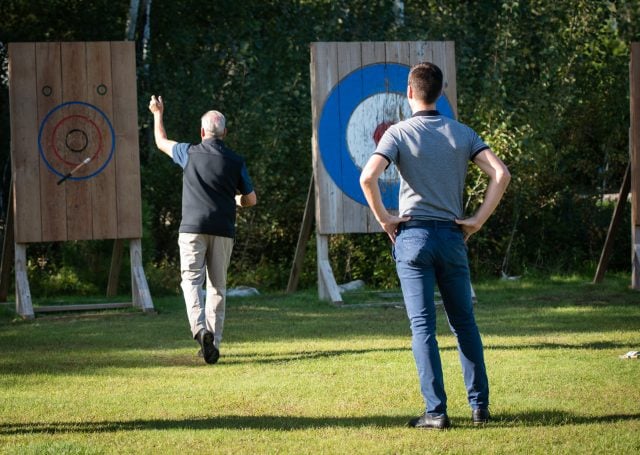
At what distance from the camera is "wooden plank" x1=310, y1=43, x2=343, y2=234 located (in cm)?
1063

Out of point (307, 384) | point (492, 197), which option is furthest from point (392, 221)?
point (307, 384)

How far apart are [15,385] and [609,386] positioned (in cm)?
336

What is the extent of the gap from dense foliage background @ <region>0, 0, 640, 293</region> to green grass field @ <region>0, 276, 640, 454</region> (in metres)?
3.47

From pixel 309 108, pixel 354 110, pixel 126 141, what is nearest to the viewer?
pixel 126 141

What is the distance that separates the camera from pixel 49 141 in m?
10.2

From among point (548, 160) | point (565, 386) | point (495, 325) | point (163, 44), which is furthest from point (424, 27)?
point (565, 386)

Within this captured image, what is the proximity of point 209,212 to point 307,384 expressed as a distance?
1.60m

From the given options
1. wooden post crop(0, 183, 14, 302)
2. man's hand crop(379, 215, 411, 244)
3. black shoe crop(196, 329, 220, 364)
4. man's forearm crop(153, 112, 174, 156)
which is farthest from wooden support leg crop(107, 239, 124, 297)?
man's hand crop(379, 215, 411, 244)

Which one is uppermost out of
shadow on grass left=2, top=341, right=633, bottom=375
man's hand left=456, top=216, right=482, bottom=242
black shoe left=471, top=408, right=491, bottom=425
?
man's hand left=456, top=216, right=482, bottom=242

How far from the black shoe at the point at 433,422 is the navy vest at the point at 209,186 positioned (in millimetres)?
2720

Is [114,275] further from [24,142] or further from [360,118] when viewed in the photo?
[360,118]

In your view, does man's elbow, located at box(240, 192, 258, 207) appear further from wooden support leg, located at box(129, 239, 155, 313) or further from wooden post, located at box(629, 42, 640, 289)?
wooden post, located at box(629, 42, 640, 289)

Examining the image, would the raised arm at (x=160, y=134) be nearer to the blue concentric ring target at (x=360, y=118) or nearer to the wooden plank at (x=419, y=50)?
the blue concentric ring target at (x=360, y=118)

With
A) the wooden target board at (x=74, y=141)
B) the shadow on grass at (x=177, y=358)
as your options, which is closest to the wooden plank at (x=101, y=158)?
the wooden target board at (x=74, y=141)
